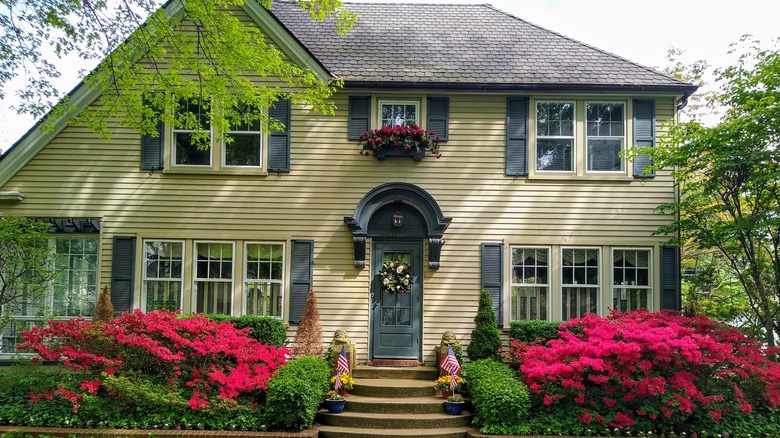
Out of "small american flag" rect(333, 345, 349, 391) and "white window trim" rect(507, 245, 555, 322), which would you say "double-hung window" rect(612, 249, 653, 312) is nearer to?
"white window trim" rect(507, 245, 555, 322)

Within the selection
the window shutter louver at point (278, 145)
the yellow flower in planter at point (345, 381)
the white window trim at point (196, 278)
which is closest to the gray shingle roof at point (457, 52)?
the window shutter louver at point (278, 145)

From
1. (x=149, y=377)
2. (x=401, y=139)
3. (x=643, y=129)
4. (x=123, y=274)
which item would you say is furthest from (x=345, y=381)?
(x=643, y=129)

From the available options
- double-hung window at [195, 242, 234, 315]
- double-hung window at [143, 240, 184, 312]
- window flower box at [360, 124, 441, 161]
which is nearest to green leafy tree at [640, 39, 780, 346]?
window flower box at [360, 124, 441, 161]

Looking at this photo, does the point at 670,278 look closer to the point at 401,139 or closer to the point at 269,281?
Answer: the point at 401,139

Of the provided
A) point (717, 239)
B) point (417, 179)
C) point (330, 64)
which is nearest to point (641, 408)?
A: point (717, 239)

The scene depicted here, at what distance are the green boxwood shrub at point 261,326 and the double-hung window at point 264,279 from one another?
21.9 inches

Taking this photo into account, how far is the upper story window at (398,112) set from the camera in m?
10.6

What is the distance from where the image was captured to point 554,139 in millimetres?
10523

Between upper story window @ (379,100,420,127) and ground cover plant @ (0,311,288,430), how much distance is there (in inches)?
192

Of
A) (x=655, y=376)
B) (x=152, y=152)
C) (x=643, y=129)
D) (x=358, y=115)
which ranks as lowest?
(x=655, y=376)

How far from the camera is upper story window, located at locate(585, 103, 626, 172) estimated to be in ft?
34.4

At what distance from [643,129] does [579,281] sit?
314cm

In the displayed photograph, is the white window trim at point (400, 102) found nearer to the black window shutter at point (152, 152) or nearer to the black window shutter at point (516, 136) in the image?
the black window shutter at point (516, 136)

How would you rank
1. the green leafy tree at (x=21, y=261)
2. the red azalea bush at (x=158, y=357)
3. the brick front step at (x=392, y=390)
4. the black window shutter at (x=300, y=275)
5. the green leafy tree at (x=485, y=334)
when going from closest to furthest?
the red azalea bush at (x=158, y=357)
the brick front step at (x=392, y=390)
the green leafy tree at (x=21, y=261)
the green leafy tree at (x=485, y=334)
the black window shutter at (x=300, y=275)
